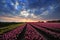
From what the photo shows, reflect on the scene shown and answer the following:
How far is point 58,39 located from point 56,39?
0.76 ft

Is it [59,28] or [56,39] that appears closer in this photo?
[56,39]

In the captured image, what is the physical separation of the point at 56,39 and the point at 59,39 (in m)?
0.44

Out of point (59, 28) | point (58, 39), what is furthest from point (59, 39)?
point (59, 28)

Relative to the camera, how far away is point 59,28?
29.9 metres

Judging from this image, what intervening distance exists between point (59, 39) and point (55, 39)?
54 cm

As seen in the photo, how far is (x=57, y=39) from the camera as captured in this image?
1449 centimetres

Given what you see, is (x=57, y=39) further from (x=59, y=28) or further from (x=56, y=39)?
(x=59, y=28)

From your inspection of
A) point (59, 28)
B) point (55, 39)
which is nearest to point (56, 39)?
point (55, 39)

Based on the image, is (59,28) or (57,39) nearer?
(57,39)

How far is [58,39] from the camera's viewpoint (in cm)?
1434

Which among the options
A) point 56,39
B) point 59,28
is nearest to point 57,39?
point 56,39

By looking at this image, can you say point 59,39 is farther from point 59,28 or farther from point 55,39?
point 59,28

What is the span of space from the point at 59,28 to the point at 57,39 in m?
15.8

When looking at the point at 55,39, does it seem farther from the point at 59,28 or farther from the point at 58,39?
the point at 59,28
